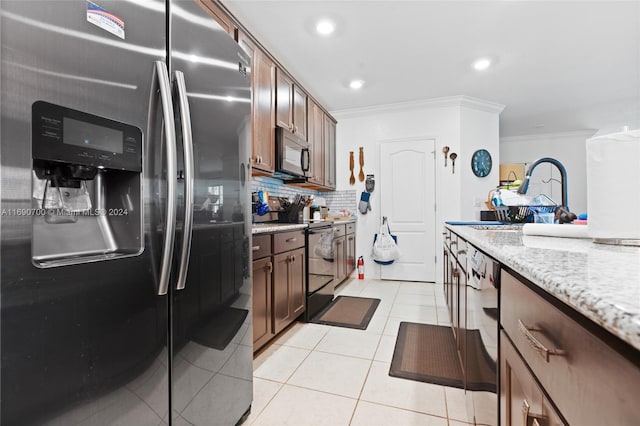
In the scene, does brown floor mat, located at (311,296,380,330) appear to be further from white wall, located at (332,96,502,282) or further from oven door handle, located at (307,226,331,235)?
Answer: white wall, located at (332,96,502,282)

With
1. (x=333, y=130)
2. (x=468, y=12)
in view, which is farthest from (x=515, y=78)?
(x=333, y=130)

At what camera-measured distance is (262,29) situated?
2.60 m

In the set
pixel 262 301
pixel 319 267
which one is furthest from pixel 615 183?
pixel 319 267

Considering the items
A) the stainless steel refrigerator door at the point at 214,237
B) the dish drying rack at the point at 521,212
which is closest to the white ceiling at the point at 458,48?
the stainless steel refrigerator door at the point at 214,237

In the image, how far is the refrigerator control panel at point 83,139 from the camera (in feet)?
2.22

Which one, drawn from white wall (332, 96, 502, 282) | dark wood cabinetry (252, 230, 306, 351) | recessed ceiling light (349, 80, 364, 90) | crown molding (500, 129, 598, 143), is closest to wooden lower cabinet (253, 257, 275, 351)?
dark wood cabinetry (252, 230, 306, 351)

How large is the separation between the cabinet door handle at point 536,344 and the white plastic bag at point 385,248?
12.1ft

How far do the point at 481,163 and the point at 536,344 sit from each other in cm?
434

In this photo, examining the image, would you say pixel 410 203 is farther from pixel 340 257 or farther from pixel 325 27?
→ pixel 325 27

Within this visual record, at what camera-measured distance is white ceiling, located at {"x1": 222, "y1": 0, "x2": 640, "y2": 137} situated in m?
2.37

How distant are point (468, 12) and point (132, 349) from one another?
301 centimetres

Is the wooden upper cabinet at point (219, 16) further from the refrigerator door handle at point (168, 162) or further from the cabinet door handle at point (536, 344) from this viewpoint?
the cabinet door handle at point (536, 344)

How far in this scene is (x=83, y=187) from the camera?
835 millimetres

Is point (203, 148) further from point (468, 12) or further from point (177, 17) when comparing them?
point (468, 12)
